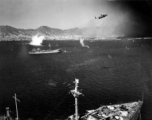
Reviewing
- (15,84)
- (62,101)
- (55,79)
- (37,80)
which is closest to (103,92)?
(62,101)

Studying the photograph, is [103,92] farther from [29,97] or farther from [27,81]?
[27,81]

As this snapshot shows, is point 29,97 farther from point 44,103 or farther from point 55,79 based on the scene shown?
point 55,79

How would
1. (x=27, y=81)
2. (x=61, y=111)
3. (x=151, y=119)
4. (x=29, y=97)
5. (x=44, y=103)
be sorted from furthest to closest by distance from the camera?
(x=27, y=81), (x=29, y=97), (x=44, y=103), (x=61, y=111), (x=151, y=119)

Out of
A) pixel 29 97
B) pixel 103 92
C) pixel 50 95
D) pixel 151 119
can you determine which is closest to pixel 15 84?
pixel 29 97

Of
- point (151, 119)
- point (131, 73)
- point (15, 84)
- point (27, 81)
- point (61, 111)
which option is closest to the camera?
point (151, 119)

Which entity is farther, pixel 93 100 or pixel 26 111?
pixel 93 100

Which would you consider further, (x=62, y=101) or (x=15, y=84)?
(x=15, y=84)

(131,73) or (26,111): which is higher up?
(131,73)

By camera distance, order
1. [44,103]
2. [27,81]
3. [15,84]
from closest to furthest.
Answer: [44,103], [15,84], [27,81]

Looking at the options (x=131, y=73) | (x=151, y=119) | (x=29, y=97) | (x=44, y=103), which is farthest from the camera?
(x=131, y=73)
